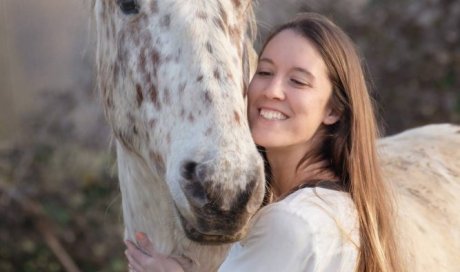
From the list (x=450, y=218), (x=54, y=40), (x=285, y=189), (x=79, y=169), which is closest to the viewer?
(x=285, y=189)

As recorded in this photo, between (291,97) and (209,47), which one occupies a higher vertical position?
(209,47)

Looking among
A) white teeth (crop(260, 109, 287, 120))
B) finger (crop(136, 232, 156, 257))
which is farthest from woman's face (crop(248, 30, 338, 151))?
finger (crop(136, 232, 156, 257))

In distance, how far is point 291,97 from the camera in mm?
1924

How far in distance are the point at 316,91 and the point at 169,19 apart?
0.41 m

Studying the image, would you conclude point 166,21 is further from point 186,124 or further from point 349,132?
point 349,132

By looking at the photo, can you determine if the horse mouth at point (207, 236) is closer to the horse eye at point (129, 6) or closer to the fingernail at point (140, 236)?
the fingernail at point (140, 236)

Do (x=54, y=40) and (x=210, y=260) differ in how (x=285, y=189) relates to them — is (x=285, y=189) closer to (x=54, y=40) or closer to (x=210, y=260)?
(x=210, y=260)

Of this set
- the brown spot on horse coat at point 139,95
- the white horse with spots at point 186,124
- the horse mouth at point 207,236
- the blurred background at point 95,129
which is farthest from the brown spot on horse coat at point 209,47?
the blurred background at point 95,129

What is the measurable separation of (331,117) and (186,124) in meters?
0.38

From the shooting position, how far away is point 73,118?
19.4 ft

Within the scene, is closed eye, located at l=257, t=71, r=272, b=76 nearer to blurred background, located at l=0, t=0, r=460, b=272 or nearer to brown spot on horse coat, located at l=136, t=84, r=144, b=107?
brown spot on horse coat, located at l=136, t=84, r=144, b=107

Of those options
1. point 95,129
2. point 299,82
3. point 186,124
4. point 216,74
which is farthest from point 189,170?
point 95,129

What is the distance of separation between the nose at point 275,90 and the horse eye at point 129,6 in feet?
1.43

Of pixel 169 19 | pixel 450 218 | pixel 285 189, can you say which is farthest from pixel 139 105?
pixel 450 218
